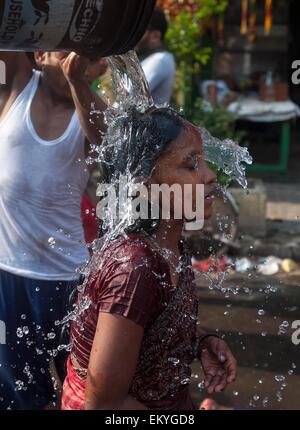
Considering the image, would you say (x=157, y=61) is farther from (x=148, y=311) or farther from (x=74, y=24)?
(x=148, y=311)

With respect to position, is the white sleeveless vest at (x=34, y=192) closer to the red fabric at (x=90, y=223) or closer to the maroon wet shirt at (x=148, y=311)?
the red fabric at (x=90, y=223)

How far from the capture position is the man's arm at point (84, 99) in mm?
2412

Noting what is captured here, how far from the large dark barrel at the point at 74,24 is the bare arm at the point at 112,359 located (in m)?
0.67

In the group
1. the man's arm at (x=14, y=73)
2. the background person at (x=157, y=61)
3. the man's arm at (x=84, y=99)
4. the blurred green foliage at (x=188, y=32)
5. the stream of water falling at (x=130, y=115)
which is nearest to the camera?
the stream of water falling at (x=130, y=115)

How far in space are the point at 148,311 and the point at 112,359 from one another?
0.47ft

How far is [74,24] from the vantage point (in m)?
1.78

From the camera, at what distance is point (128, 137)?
1946 millimetres

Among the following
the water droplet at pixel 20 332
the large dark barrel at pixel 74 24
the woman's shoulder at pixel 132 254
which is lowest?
the water droplet at pixel 20 332

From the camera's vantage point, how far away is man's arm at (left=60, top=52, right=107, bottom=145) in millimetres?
2412

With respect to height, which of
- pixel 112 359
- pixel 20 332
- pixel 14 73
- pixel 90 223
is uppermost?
pixel 14 73

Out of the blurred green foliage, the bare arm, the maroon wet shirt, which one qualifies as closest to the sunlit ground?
the maroon wet shirt

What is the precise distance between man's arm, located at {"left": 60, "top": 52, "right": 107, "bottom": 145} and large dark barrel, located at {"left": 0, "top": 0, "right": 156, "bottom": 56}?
48 centimetres

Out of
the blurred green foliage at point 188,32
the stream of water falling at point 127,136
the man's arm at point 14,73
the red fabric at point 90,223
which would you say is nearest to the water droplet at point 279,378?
the red fabric at point 90,223

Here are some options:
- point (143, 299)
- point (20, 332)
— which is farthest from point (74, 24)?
point (20, 332)
